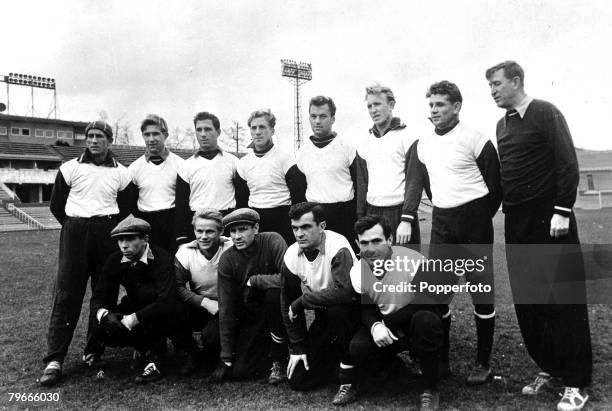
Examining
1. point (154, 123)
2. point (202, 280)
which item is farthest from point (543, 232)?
point (154, 123)

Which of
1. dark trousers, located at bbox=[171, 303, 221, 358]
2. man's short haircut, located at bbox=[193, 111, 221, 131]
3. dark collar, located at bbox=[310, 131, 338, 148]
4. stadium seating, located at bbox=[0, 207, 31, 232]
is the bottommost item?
stadium seating, located at bbox=[0, 207, 31, 232]

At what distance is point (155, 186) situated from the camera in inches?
194

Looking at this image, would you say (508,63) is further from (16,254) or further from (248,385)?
(16,254)

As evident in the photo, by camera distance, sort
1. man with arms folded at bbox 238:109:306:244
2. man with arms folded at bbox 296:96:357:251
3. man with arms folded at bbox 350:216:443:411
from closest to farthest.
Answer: man with arms folded at bbox 350:216:443:411 → man with arms folded at bbox 296:96:357:251 → man with arms folded at bbox 238:109:306:244

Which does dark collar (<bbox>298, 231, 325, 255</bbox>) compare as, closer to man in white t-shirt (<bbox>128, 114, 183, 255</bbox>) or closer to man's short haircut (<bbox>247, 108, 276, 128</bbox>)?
man's short haircut (<bbox>247, 108, 276, 128</bbox>)

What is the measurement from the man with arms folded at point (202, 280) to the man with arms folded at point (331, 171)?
0.97 meters

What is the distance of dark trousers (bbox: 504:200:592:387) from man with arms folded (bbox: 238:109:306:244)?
208cm

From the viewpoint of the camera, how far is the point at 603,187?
119 ft

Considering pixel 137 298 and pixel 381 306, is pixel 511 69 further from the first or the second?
pixel 137 298

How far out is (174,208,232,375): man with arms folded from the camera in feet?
13.7

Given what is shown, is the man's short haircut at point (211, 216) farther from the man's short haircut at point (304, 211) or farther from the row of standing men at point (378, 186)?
the man's short haircut at point (304, 211)

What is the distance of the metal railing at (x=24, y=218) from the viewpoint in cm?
2608

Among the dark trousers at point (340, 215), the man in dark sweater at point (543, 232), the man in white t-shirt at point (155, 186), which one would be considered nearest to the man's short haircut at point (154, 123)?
the man in white t-shirt at point (155, 186)

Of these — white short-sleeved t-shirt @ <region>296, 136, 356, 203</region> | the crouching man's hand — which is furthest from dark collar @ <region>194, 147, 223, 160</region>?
the crouching man's hand
